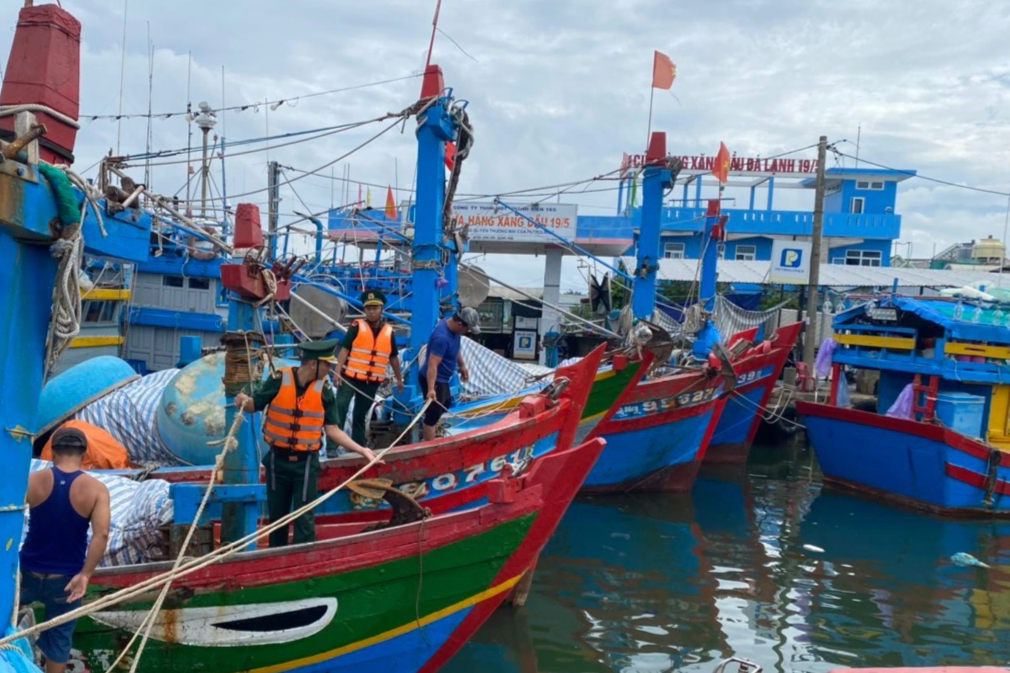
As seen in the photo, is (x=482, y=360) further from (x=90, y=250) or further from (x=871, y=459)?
(x=90, y=250)

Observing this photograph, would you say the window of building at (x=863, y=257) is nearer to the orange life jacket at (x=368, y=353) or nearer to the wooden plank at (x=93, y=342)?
the wooden plank at (x=93, y=342)

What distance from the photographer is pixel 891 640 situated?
782 cm

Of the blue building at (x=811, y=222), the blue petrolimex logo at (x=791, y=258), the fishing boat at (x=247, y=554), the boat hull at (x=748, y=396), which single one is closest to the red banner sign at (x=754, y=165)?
the blue building at (x=811, y=222)

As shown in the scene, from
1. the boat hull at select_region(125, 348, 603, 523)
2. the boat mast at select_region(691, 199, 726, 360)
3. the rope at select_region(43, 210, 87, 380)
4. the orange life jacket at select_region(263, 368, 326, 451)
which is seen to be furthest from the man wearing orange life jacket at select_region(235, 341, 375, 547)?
the boat mast at select_region(691, 199, 726, 360)

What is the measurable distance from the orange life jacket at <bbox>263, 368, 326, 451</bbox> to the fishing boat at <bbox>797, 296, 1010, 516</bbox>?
9.79m

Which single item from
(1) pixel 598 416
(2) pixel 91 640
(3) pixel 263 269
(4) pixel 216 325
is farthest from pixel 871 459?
(4) pixel 216 325

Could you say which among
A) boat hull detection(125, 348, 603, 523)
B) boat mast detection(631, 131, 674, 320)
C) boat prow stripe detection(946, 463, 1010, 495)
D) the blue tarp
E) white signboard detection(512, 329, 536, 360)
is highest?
boat mast detection(631, 131, 674, 320)

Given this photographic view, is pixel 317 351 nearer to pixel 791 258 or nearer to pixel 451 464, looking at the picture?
pixel 451 464

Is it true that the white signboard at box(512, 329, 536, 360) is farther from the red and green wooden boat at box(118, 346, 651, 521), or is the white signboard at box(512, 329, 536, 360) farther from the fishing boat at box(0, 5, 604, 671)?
the fishing boat at box(0, 5, 604, 671)

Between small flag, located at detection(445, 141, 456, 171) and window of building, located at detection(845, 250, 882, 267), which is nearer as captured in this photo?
small flag, located at detection(445, 141, 456, 171)

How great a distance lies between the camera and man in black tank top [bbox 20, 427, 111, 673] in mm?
4211

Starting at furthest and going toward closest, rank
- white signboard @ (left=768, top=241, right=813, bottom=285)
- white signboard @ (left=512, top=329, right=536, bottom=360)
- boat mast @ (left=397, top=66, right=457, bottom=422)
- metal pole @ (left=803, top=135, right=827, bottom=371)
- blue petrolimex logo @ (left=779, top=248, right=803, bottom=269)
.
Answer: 1. blue petrolimex logo @ (left=779, top=248, right=803, bottom=269)
2. white signboard @ (left=768, top=241, right=813, bottom=285)
3. white signboard @ (left=512, top=329, right=536, bottom=360)
4. metal pole @ (left=803, top=135, right=827, bottom=371)
5. boat mast @ (left=397, top=66, right=457, bottom=422)

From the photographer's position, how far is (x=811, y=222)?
120 ft

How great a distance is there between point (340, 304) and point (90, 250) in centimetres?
1036
